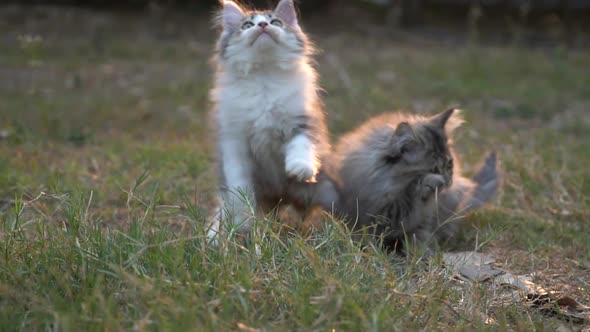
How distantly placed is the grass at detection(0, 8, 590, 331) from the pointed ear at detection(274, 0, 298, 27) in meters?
1.07

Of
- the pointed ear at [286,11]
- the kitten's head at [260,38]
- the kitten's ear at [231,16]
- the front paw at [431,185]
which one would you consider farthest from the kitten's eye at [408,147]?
the kitten's ear at [231,16]

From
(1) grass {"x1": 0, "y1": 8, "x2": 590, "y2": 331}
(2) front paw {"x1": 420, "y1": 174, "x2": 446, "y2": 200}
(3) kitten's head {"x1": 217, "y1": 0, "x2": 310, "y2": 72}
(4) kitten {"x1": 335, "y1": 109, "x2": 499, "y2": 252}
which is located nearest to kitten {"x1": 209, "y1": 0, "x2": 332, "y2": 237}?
(3) kitten's head {"x1": 217, "y1": 0, "x2": 310, "y2": 72}

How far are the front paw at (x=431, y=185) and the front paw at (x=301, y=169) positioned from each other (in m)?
0.65

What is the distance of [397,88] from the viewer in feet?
21.0

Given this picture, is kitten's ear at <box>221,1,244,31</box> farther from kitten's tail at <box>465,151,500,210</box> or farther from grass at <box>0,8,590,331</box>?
kitten's tail at <box>465,151,500,210</box>

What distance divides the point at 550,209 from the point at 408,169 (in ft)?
3.51

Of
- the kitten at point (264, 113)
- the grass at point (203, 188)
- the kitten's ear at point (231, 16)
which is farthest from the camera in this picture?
the kitten's ear at point (231, 16)

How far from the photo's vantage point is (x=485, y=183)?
3713mm

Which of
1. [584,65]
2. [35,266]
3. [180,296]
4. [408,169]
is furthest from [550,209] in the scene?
[584,65]

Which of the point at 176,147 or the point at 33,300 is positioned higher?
the point at 33,300

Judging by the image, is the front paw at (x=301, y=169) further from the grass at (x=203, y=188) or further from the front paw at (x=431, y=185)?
the front paw at (x=431, y=185)

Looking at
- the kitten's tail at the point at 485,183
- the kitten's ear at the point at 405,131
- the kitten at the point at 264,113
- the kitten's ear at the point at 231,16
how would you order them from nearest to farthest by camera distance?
the kitten at the point at 264,113 → the kitten's ear at the point at 405,131 → the kitten's ear at the point at 231,16 → the kitten's tail at the point at 485,183

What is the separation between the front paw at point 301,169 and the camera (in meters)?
2.75

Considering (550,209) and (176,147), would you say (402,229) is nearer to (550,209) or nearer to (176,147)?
(550,209)
